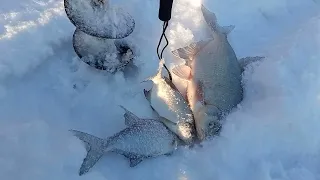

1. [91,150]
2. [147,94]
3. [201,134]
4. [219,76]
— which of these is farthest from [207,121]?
[91,150]

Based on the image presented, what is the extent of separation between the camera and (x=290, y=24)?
12.6ft

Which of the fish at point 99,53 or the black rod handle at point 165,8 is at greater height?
the black rod handle at point 165,8

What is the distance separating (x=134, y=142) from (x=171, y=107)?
1.06 feet

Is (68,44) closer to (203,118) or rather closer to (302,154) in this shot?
(203,118)

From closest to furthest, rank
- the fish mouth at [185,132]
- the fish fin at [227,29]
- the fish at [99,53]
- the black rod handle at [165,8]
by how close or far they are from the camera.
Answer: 1. the black rod handle at [165,8]
2. the fish mouth at [185,132]
3. the fish at [99,53]
4. the fish fin at [227,29]

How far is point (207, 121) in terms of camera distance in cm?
297

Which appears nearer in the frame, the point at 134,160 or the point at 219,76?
the point at 134,160

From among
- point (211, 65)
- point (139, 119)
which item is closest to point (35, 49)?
point (139, 119)

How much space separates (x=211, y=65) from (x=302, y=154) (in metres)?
0.75

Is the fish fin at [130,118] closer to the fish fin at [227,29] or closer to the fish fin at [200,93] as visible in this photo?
the fish fin at [200,93]

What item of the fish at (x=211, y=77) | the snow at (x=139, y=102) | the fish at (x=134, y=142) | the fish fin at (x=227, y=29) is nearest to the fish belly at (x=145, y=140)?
the fish at (x=134, y=142)

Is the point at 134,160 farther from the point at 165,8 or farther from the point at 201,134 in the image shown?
the point at 165,8

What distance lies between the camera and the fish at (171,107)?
9.80ft

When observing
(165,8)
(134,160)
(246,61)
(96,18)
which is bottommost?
(134,160)
